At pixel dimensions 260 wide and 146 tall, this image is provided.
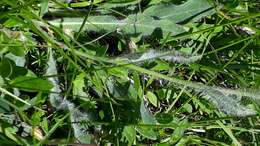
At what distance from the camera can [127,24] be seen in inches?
49.8

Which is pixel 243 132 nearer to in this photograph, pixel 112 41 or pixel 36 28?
pixel 112 41

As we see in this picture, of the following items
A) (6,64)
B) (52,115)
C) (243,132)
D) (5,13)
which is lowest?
(243,132)

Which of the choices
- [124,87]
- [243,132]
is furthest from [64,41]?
[243,132]

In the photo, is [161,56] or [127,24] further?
[127,24]

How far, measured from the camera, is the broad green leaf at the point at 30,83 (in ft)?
3.45

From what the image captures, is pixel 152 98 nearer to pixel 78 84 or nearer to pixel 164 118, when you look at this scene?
pixel 164 118

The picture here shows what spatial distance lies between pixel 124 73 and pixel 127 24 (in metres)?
0.15

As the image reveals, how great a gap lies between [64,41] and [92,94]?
0.17 m

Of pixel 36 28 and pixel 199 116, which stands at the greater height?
pixel 36 28

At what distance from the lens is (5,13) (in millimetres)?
1075

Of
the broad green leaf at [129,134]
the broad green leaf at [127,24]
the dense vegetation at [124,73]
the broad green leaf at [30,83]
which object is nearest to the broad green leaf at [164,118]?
the dense vegetation at [124,73]

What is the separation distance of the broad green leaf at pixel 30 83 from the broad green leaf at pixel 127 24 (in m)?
0.21

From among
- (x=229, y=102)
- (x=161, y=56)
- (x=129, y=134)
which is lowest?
(x=129, y=134)

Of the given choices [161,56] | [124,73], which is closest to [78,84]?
[124,73]
